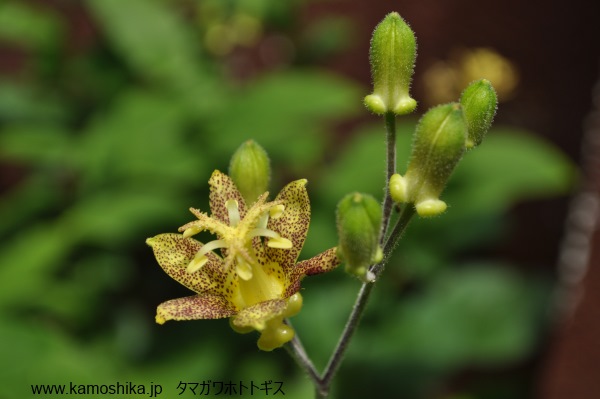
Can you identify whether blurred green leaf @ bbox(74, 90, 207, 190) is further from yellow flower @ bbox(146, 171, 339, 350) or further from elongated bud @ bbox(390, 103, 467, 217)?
elongated bud @ bbox(390, 103, 467, 217)

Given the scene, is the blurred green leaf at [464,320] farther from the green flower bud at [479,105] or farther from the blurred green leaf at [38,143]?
the green flower bud at [479,105]

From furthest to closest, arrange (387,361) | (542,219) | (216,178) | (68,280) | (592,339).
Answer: (542,219) → (592,339) → (68,280) → (387,361) → (216,178)

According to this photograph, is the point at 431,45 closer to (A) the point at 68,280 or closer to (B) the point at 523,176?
(B) the point at 523,176

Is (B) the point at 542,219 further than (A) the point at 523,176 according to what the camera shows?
Yes

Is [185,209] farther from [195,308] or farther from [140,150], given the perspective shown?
[195,308]

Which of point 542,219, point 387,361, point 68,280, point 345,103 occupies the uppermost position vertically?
point 345,103

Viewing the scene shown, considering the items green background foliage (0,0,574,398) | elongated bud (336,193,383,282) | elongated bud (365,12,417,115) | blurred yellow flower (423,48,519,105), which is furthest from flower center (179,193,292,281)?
blurred yellow flower (423,48,519,105)

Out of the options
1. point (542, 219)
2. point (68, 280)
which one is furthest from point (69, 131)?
point (542, 219)
